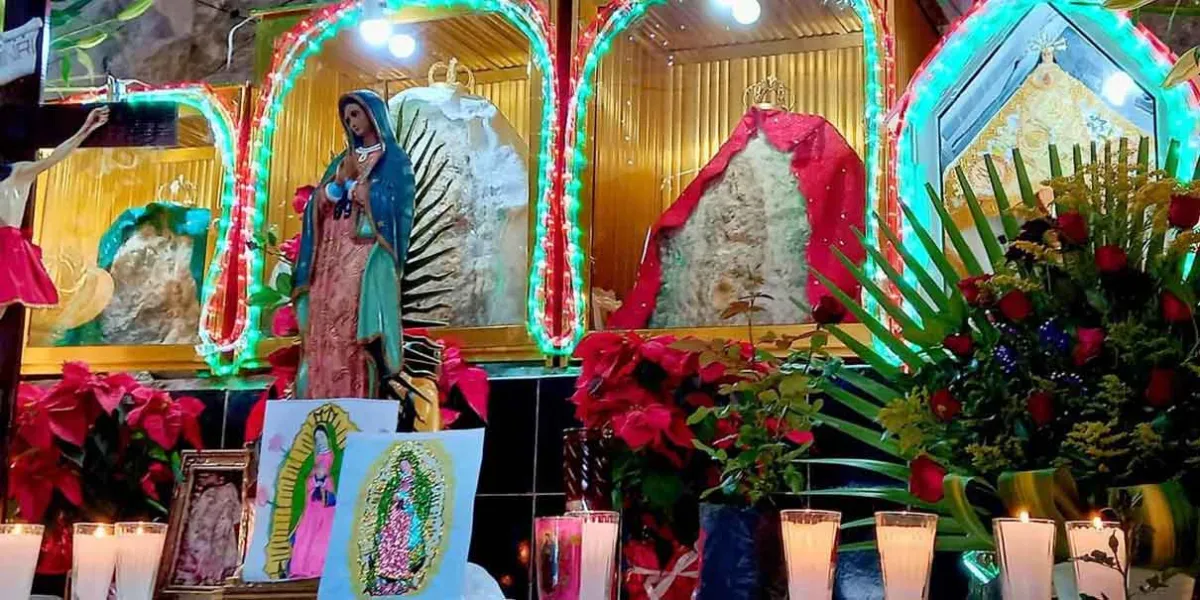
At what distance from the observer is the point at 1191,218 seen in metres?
1.28

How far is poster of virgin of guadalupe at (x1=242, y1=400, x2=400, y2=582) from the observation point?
65.5 inches

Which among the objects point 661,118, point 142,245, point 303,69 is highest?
point 303,69

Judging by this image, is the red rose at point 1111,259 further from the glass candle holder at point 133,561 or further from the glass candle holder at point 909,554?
the glass candle holder at point 133,561

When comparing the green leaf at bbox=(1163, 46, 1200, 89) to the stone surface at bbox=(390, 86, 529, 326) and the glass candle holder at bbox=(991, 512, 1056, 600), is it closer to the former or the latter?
the glass candle holder at bbox=(991, 512, 1056, 600)

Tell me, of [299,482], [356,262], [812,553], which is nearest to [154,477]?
[356,262]

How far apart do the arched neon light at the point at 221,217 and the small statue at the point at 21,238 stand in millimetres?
482

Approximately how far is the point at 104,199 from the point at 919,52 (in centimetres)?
194

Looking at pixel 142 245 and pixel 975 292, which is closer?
pixel 975 292

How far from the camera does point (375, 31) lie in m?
2.88

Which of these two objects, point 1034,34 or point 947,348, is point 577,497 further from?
point 1034,34

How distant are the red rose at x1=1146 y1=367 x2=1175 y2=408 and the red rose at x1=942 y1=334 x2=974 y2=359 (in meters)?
0.19

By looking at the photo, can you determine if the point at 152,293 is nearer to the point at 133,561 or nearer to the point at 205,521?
the point at 205,521

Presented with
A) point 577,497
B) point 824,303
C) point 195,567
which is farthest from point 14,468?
point 824,303

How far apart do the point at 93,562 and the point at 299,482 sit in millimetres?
310
